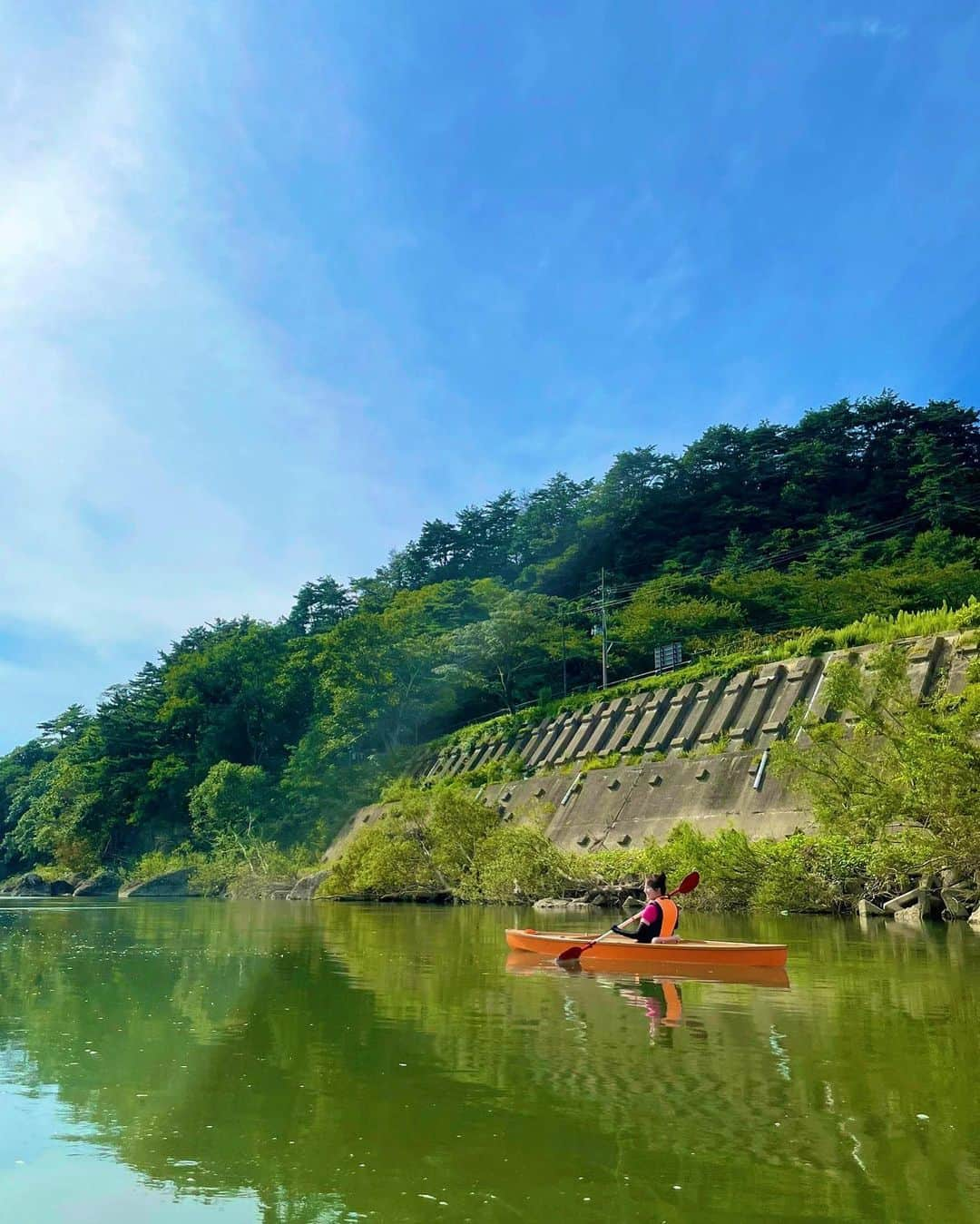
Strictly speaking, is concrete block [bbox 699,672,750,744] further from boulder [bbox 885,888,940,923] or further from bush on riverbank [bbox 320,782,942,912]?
boulder [bbox 885,888,940,923]

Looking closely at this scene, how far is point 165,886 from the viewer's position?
5234 cm

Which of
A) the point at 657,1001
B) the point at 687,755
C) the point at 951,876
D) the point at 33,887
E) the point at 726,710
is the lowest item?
the point at 657,1001

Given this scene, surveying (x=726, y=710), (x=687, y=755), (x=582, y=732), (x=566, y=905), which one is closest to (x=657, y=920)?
(x=566, y=905)

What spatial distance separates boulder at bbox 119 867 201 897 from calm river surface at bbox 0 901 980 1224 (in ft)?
132

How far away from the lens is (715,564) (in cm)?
6284

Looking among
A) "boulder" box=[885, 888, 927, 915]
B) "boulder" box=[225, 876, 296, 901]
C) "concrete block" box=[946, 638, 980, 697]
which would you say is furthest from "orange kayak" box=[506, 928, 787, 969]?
"boulder" box=[225, 876, 296, 901]

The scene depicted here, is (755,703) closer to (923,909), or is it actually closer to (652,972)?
(923,909)

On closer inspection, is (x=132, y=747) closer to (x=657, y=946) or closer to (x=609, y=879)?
(x=609, y=879)

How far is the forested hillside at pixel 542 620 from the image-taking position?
170ft

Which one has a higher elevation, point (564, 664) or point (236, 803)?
point (564, 664)

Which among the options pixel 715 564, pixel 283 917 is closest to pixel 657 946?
pixel 283 917

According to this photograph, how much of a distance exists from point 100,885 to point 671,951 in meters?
55.4

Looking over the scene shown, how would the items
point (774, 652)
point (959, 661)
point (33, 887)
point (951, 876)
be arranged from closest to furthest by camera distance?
point (951, 876)
point (959, 661)
point (774, 652)
point (33, 887)

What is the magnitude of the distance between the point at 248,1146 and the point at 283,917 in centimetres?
2392
